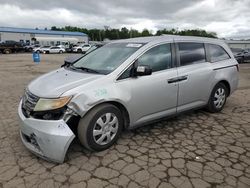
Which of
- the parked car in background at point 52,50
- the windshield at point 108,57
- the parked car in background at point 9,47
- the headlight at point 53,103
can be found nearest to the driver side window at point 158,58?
the windshield at point 108,57

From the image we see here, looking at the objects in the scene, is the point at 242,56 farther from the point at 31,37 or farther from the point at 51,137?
the point at 31,37

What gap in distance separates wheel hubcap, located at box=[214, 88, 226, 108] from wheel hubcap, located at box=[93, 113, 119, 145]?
2.50 m

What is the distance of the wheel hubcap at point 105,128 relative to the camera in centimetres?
305

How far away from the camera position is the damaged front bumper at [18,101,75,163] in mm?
2711

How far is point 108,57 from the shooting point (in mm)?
3764

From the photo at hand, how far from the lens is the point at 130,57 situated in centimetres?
339

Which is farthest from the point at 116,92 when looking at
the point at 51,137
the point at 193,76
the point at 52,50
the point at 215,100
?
the point at 52,50

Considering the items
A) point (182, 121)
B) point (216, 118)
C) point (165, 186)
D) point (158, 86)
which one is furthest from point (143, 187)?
point (216, 118)

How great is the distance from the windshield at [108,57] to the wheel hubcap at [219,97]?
7.04 ft

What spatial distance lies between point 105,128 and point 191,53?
225cm

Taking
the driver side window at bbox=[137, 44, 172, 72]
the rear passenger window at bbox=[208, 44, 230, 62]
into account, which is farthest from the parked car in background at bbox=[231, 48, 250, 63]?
the driver side window at bbox=[137, 44, 172, 72]

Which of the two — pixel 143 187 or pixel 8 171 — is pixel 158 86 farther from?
pixel 8 171

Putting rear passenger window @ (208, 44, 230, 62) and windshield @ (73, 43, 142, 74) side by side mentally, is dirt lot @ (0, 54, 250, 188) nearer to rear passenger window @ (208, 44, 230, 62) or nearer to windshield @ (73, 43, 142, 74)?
windshield @ (73, 43, 142, 74)

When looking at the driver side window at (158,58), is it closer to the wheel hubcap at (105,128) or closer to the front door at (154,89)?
the front door at (154,89)
